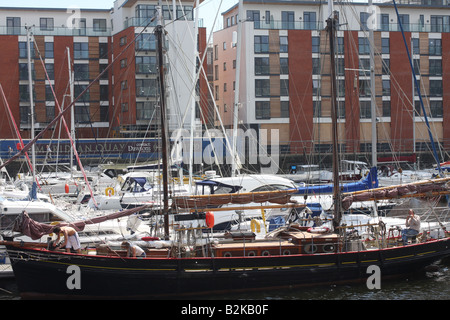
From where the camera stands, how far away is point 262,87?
6519 cm

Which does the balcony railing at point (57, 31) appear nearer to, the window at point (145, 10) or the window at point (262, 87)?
the window at point (145, 10)

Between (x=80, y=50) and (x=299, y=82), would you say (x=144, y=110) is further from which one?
(x=299, y=82)

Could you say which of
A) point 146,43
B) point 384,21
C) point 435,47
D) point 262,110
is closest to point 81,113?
point 146,43

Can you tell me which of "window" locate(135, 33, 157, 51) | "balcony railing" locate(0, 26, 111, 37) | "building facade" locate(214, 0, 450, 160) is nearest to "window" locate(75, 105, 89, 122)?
"balcony railing" locate(0, 26, 111, 37)

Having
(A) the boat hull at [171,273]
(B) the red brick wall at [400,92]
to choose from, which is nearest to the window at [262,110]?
(B) the red brick wall at [400,92]

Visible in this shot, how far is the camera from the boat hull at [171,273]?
19.5m

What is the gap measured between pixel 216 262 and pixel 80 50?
52583mm

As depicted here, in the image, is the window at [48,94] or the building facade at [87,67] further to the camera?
the window at [48,94]

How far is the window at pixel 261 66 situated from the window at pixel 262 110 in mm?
3004

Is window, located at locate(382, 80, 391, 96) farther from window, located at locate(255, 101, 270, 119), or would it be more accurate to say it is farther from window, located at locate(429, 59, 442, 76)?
window, located at locate(255, 101, 270, 119)

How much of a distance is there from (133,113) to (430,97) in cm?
3096

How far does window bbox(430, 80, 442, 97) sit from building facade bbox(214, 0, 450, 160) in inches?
4.1

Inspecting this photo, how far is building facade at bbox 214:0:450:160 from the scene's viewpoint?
212 ft

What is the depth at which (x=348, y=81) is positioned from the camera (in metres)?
63.5
